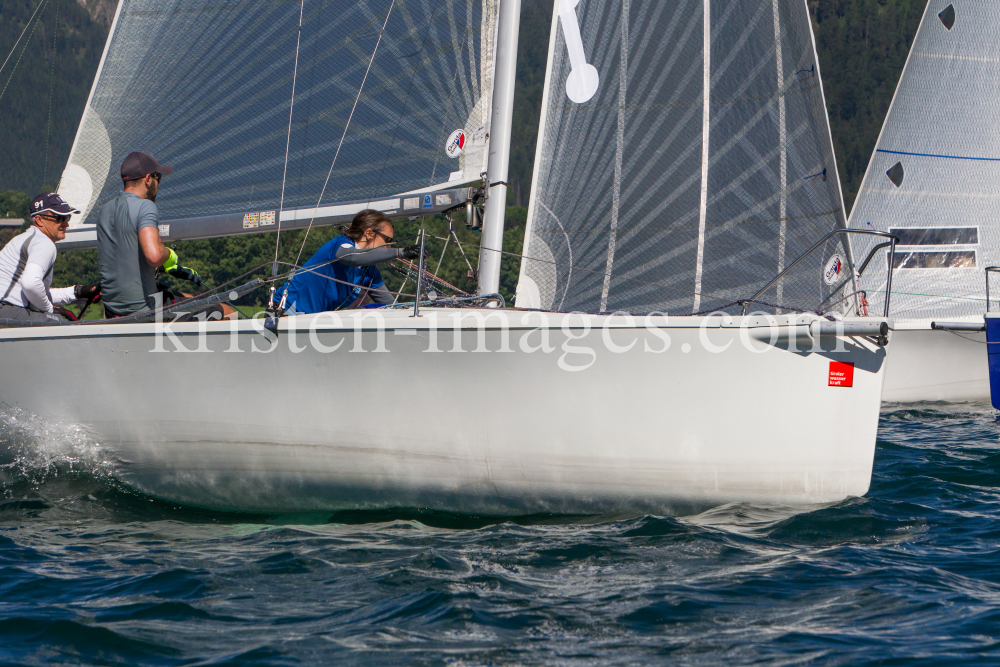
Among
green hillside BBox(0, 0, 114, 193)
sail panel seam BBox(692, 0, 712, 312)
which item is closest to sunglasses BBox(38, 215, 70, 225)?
sail panel seam BBox(692, 0, 712, 312)

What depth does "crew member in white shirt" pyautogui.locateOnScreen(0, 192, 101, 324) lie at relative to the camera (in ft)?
15.5

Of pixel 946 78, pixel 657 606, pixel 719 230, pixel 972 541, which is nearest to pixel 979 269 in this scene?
pixel 946 78

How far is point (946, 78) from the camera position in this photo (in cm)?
1163

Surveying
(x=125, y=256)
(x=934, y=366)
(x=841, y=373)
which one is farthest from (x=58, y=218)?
(x=934, y=366)

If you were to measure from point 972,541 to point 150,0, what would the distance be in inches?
216

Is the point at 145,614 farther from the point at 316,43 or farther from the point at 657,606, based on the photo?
the point at 316,43

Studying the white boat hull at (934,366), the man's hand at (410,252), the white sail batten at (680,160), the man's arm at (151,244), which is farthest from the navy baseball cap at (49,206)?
the white boat hull at (934,366)

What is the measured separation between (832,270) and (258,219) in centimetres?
343

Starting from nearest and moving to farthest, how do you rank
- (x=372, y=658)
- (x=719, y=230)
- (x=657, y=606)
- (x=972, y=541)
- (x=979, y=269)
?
1. (x=372, y=658)
2. (x=657, y=606)
3. (x=972, y=541)
4. (x=719, y=230)
5. (x=979, y=269)

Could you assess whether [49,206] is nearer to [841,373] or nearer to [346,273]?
[346,273]

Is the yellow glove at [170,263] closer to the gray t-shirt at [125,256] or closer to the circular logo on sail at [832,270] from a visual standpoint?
the gray t-shirt at [125,256]

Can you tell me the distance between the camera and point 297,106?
5.76m

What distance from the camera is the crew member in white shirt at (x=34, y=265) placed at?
15.5ft

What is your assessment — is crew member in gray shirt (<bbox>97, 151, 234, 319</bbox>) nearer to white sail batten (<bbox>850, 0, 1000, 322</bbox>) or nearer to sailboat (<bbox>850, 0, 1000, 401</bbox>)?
sailboat (<bbox>850, 0, 1000, 401</bbox>)
